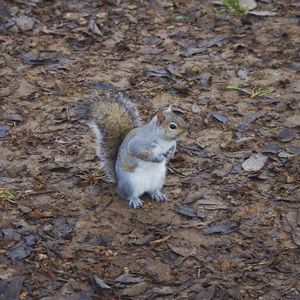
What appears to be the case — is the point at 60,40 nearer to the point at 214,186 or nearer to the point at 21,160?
the point at 21,160

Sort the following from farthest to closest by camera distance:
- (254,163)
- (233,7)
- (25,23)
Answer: (233,7), (25,23), (254,163)

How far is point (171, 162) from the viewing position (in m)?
4.74

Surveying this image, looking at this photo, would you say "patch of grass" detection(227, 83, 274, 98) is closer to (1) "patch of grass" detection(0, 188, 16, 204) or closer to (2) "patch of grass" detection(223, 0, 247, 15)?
(2) "patch of grass" detection(223, 0, 247, 15)

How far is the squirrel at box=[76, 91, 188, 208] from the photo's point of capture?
408 cm

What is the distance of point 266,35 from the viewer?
21.2 ft

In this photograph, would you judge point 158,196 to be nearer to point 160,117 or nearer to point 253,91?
point 160,117

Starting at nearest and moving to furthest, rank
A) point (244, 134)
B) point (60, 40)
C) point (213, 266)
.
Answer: point (213, 266)
point (244, 134)
point (60, 40)

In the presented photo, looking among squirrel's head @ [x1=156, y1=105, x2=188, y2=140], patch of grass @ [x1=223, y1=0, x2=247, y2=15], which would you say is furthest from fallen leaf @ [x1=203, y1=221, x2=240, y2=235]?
patch of grass @ [x1=223, y1=0, x2=247, y2=15]

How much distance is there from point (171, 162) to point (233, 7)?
8.99ft

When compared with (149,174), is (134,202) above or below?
below

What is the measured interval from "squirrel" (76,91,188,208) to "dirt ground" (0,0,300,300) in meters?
0.15

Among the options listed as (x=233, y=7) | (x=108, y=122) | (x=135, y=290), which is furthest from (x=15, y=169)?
(x=233, y=7)

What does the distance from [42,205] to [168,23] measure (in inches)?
120

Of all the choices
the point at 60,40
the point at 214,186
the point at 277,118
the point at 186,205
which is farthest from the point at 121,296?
the point at 60,40
